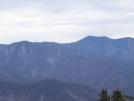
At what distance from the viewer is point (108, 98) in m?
56.6

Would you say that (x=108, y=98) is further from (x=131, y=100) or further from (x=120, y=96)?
(x=131, y=100)

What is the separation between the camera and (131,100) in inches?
7052

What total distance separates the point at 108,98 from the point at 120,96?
330 centimetres

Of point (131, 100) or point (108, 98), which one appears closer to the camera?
point (108, 98)

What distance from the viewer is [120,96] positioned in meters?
53.7

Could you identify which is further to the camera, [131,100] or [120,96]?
[131,100]

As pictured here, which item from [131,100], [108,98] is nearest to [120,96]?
[108,98]

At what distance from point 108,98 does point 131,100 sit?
126 m
